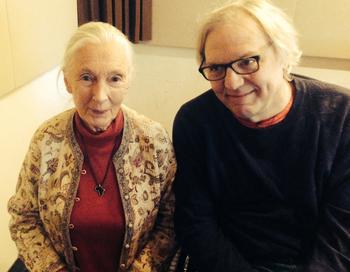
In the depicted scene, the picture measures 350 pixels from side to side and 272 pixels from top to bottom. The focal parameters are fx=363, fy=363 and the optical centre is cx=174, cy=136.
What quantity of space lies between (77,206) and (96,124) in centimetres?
28

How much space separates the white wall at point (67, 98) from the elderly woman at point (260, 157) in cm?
44

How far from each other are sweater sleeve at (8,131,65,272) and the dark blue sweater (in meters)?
0.47

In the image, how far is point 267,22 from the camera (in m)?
1.07

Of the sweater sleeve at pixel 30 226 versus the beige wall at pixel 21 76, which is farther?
the beige wall at pixel 21 76

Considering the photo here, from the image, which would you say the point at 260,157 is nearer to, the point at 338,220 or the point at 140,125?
the point at 338,220

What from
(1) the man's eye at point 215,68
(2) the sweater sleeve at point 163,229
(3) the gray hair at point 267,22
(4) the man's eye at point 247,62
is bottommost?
(2) the sweater sleeve at point 163,229

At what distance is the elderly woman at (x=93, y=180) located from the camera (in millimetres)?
1160

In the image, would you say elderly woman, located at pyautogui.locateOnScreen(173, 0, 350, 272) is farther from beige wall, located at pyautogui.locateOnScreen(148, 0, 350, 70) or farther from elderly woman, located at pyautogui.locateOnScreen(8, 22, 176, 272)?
beige wall, located at pyautogui.locateOnScreen(148, 0, 350, 70)

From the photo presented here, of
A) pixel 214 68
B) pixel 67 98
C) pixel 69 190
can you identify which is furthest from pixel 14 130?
pixel 214 68

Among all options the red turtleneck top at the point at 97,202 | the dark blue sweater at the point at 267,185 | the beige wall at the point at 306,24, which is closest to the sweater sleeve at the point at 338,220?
the dark blue sweater at the point at 267,185

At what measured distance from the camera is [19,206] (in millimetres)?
1261

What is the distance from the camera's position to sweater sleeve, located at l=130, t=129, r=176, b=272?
4.18 feet

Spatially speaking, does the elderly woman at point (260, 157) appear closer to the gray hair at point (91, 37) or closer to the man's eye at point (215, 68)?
the man's eye at point (215, 68)

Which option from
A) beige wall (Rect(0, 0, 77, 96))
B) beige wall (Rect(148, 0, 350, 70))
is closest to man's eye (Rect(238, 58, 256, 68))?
beige wall (Rect(0, 0, 77, 96))
